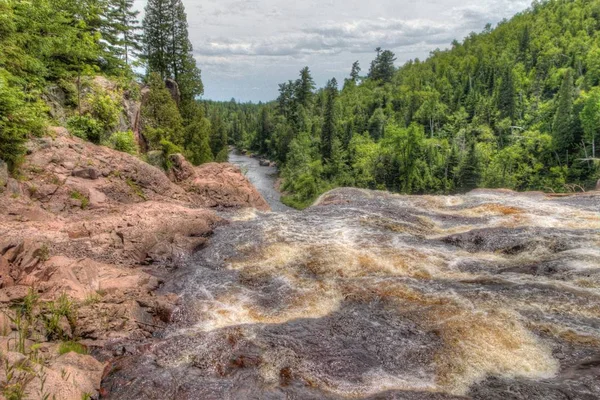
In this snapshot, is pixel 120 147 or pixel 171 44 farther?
pixel 171 44

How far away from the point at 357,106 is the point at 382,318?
98.5 meters

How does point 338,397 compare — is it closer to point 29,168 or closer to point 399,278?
point 399,278

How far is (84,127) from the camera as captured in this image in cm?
2062

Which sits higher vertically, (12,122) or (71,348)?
(12,122)

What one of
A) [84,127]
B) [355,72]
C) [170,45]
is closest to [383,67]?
[355,72]

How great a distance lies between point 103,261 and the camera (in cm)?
1212

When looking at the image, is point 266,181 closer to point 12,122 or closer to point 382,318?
point 12,122

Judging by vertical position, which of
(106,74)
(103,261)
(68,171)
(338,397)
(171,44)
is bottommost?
(338,397)

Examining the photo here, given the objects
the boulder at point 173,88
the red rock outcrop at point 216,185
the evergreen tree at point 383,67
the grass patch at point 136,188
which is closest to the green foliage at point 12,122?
the grass patch at point 136,188

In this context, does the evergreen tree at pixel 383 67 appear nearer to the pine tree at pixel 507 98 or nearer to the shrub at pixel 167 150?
the pine tree at pixel 507 98

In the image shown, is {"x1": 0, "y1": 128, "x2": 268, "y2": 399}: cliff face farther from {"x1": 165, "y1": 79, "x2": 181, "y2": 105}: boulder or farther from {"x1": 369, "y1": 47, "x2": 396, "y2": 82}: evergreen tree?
{"x1": 369, "y1": 47, "x2": 396, "y2": 82}: evergreen tree

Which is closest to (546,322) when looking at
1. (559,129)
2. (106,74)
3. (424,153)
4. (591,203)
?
(591,203)

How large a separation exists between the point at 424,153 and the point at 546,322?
65.9 metres

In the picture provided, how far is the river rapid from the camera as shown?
723cm
